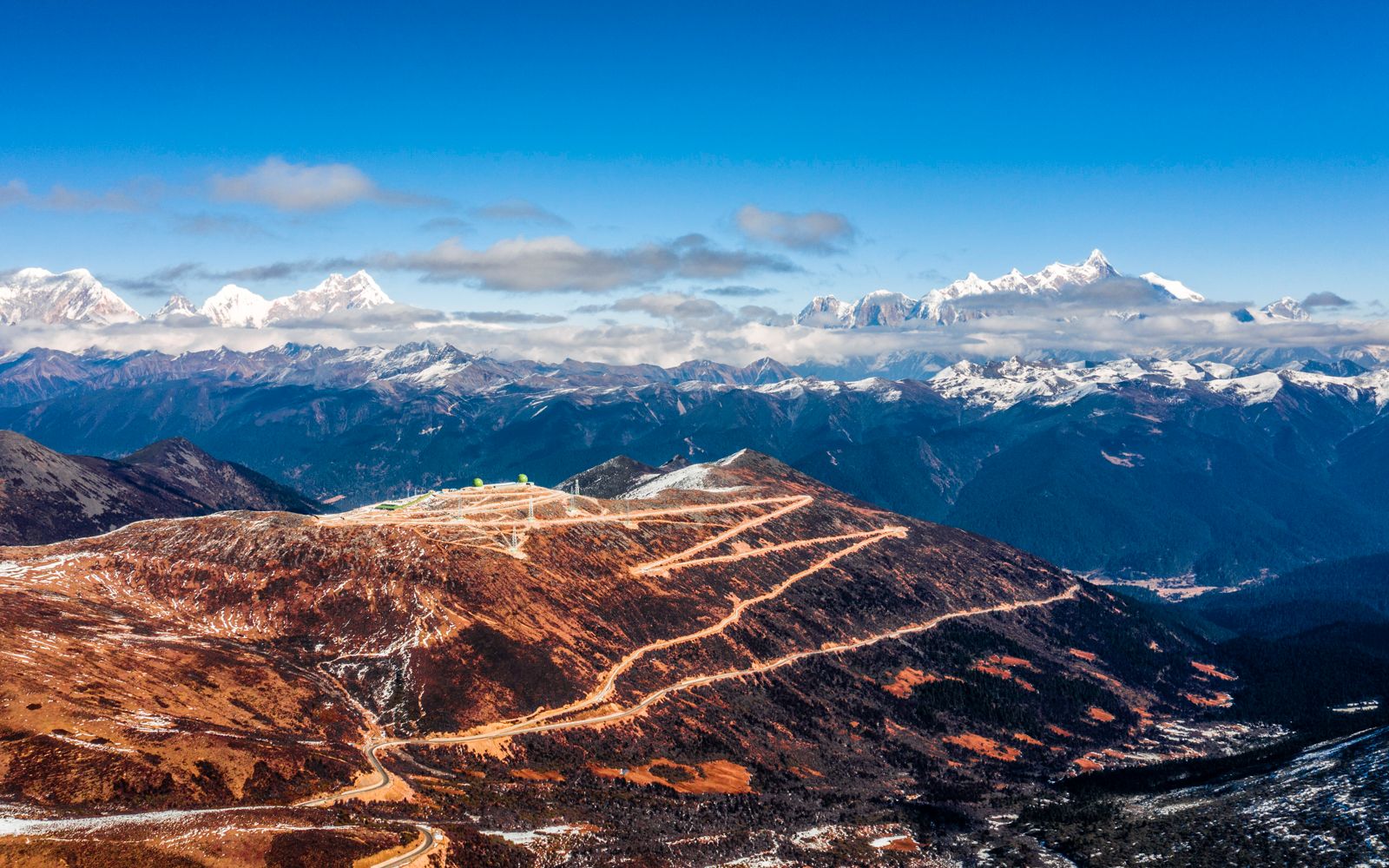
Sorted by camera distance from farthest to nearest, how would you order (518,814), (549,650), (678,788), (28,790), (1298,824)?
(549,650) → (678,788) → (1298,824) → (518,814) → (28,790)

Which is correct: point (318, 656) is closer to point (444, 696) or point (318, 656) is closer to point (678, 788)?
point (444, 696)

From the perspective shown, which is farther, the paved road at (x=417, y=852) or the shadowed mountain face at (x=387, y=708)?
the shadowed mountain face at (x=387, y=708)

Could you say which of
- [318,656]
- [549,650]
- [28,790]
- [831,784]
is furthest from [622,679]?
[28,790]

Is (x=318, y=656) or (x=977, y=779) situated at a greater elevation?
(x=318, y=656)

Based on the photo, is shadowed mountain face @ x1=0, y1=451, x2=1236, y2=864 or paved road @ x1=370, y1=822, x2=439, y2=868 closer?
paved road @ x1=370, y1=822, x2=439, y2=868

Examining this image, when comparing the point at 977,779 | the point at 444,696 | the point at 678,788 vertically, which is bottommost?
the point at 977,779

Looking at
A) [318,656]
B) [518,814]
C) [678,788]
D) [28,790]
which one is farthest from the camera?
[318,656]

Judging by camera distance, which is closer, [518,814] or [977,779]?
[518,814]

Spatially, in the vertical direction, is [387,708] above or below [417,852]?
below

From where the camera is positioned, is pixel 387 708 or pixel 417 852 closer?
pixel 417 852

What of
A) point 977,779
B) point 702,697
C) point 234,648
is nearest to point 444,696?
point 234,648
